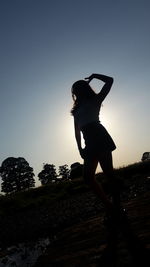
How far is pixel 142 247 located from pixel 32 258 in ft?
6.38

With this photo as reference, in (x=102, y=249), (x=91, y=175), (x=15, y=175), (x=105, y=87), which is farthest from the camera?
(x=15, y=175)

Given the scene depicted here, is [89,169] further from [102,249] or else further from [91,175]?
[102,249]

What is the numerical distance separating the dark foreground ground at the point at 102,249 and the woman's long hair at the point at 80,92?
179 centimetres

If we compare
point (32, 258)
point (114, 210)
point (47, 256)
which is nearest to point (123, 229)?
point (114, 210)

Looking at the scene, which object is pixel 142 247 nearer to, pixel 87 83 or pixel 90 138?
pixel 90 138

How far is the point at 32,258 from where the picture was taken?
4.54 meters

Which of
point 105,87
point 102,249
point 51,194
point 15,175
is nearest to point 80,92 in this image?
→ point 105,87

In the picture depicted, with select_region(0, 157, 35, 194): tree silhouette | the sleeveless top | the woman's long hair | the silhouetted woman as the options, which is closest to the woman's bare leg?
the silhouetted woman

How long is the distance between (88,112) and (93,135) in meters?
0.36

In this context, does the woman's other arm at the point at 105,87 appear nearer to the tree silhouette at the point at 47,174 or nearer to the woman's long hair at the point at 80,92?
the woman's long hair at the point at 80,92

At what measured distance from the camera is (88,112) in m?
4.49

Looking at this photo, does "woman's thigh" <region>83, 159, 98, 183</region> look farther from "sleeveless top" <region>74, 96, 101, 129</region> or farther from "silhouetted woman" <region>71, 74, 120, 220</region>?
"sleeveless top" <region>74, 96, 101, 129</region>

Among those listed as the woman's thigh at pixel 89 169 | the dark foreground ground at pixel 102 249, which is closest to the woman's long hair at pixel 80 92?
the woman's thigh at pixel 89 169

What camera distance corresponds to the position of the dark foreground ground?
3039mm
